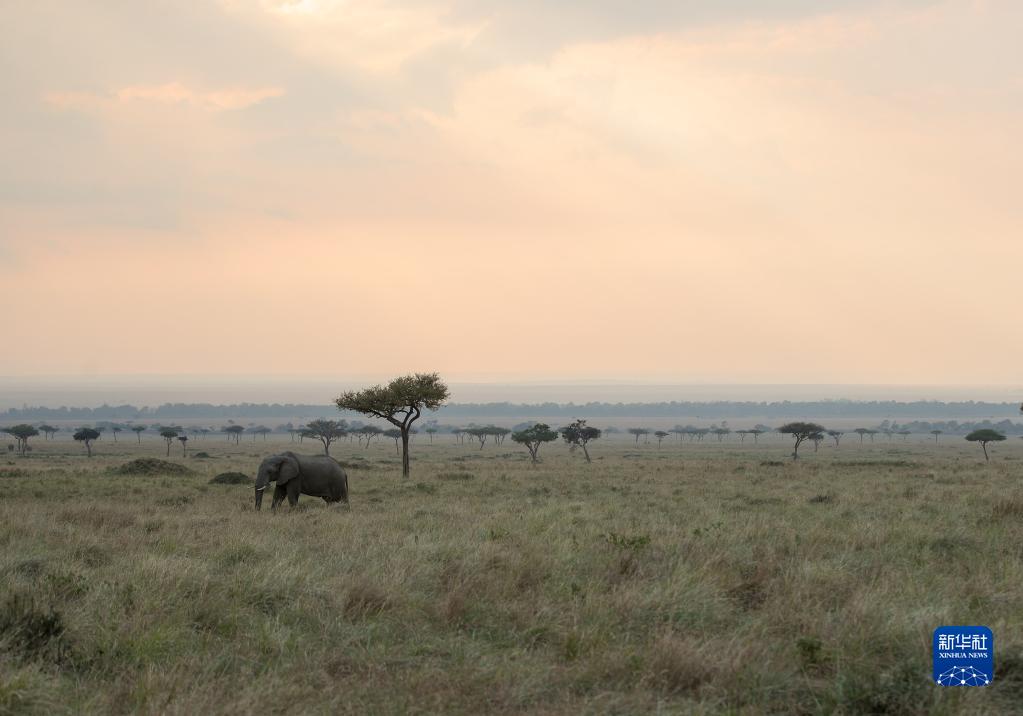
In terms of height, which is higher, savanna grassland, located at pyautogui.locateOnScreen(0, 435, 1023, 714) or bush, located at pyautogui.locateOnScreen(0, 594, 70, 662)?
bush, located at pyautogui.locateOnScreen(0, 594, 70, 662)

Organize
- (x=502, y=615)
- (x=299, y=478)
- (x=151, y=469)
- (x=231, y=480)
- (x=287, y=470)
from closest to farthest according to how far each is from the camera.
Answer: (x=502, y=615), (x=287, y=470), (x=299, y=478), (x=231, y=480), (x=151, y=469)

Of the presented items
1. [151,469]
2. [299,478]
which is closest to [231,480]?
[151,469]

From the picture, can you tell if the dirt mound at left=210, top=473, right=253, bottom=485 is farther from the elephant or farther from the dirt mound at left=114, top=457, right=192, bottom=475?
the elephant

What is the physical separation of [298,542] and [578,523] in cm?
611

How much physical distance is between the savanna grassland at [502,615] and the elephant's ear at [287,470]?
222 inches

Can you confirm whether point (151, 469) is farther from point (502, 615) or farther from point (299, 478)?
point (502, 615)

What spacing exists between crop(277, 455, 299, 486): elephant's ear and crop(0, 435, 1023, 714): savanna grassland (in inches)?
222

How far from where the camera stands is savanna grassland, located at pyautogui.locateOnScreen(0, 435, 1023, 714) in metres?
6.27

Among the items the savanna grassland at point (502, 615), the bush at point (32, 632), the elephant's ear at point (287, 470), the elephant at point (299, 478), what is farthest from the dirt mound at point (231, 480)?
the bush at point (32, 632)

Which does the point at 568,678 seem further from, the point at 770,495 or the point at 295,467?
the point at 770,495

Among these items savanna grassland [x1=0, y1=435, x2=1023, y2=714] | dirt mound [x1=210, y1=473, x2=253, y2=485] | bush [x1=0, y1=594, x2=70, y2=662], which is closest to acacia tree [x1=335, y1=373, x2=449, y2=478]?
dirt mound [x1=210, y1=473, x2=253, y2=485]

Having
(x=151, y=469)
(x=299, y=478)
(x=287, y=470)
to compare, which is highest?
(x=287, y=470)

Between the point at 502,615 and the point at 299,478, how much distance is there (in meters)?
15.1

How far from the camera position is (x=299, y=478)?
22516mm
